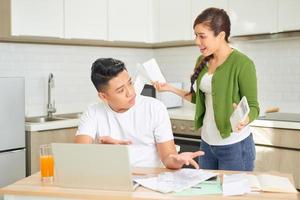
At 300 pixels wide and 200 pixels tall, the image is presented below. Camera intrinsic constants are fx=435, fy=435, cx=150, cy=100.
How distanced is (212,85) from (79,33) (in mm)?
1744

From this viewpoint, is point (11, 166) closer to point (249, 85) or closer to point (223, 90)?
point (223, 90)

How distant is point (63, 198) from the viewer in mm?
1635

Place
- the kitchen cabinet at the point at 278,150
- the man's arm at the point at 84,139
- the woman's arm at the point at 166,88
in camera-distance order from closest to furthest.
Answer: the man's arm at the point at 84,139
the woman's arm at the point at 166,88
the kitchen cabinet at the point at 278,150

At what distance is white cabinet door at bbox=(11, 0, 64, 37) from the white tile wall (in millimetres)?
402

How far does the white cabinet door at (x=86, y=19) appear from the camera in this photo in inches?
147

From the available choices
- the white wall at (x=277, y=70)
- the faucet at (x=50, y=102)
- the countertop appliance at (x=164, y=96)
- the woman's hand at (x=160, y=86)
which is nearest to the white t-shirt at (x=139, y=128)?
the woman's hand at (x=160, y=86)

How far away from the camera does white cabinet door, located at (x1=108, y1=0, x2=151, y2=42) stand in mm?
4070

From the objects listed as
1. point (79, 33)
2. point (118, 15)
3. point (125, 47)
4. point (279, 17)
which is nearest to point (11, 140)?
point (79, 33)

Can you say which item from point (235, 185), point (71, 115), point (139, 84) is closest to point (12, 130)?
point (71, 115)

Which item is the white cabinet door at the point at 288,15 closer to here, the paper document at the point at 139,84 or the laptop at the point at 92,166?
the paper document at the point at 139,84

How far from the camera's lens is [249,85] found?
2305 millimetres

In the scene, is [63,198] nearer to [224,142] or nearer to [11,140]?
[224,142]

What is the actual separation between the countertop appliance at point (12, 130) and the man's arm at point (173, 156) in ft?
4.83

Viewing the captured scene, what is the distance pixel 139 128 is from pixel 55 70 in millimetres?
2148
